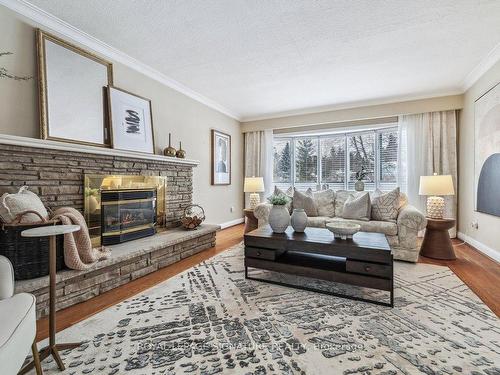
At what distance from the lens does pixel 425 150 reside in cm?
425

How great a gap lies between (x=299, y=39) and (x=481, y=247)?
3687 mm

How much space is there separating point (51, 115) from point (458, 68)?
195 inches

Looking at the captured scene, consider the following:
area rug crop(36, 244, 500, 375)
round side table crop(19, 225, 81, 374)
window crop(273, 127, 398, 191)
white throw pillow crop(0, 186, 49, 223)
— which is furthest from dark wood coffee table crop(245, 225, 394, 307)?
window crop(273, 127, 398, 191)

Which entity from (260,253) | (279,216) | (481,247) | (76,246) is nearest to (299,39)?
(279,216)

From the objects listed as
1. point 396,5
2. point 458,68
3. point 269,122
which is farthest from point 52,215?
point 458,68

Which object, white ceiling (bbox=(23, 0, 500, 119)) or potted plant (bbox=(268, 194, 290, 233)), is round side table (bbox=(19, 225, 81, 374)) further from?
white ceiling (bbox=(23, 0, 500, 119))

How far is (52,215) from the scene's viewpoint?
2.09 m

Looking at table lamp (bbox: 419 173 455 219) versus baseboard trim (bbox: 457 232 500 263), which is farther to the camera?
table lamp (bbox: 419 173 455 219)

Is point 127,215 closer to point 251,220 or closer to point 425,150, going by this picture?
point 251,220

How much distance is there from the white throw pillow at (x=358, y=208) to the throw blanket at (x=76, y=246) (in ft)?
10.1

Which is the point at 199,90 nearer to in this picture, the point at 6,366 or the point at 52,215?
the point at 52,215

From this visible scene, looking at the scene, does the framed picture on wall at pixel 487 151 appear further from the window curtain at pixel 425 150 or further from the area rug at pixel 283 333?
the area rug at pixel 283 333

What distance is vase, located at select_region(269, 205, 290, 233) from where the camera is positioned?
247 cm

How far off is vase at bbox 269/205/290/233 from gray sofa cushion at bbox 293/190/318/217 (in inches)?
57.6
